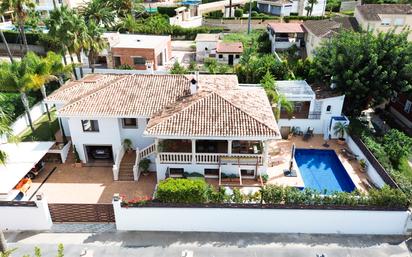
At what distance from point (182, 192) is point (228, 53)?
33.3 metres

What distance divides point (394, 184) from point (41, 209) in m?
22.5

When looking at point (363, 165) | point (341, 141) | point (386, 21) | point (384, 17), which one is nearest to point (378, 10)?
point (384, 17)

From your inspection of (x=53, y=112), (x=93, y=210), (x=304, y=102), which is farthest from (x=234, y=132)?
(x=53, y=112)

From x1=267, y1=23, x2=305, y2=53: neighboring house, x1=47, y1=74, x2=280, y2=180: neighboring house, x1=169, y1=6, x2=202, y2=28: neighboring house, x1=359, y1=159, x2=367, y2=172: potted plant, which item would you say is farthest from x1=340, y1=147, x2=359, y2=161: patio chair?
x1=169, y1=6, x2=202, y2=28: neighboring house

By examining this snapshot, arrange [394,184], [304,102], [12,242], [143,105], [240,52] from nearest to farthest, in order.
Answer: [12,242], [394,184], [143,105], [304,102], [240,52]

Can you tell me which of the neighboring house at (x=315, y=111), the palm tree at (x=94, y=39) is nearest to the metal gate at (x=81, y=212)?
the neighboring house at (x=315, y=111)

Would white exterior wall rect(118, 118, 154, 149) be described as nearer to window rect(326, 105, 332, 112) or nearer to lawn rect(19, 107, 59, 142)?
lawn rect(19, 107, 59, 142)

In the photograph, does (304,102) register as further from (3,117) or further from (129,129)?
(3,117)

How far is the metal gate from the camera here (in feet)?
69.3

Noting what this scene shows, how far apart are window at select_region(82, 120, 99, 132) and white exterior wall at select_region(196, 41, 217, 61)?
29663 millimetres

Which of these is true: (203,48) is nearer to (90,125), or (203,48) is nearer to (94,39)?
(94,39)

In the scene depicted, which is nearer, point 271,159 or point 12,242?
point 12,242

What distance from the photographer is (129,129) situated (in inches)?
1074

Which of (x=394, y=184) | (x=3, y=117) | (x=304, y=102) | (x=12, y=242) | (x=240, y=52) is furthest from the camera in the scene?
(x=240, y=52)
